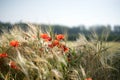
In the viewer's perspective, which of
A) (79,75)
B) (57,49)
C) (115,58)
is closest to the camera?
(79,75)

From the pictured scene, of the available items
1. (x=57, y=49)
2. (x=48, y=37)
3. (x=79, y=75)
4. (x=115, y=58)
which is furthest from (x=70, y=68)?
(x=115, y=58)

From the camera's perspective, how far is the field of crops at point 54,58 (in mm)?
3672

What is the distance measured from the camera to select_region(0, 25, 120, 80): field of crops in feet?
12.0

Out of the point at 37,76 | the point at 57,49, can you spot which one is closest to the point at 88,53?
the point at 57,49

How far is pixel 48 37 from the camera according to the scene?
443cm

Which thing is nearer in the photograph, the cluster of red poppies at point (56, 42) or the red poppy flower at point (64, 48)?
the cluster of red poppies at point (56, 42)

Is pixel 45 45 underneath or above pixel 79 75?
Result: above

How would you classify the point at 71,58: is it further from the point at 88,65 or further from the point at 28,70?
the point at 28,70

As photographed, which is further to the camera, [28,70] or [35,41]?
[35,41]

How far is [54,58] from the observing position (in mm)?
3797

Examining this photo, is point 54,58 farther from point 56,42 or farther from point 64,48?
point 64,48

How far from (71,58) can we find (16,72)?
0.95 m

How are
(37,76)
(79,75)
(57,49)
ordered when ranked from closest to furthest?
(37,76) < (79,75) < (57,49)

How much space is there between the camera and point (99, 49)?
14.5ft
